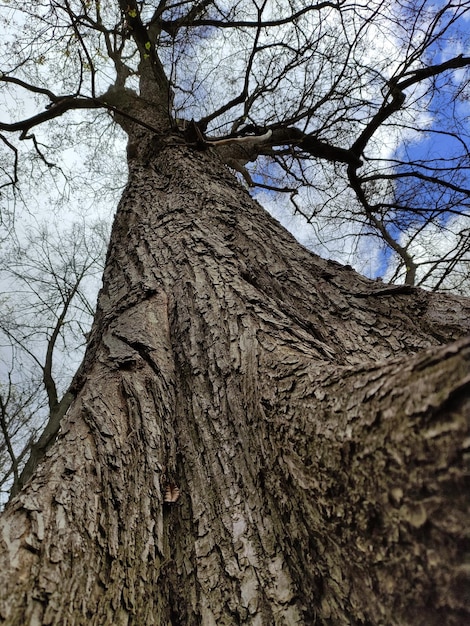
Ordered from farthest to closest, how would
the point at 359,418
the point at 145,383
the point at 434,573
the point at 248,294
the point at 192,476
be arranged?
the point at 248,294
the point at 145,383
the point at 192,476
the point at 359,418
the point at 434,573

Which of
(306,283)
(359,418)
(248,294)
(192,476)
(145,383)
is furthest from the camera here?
(306,283)

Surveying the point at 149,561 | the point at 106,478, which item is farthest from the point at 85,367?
the point at 149,561

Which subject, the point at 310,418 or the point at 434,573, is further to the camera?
the point at 310,418

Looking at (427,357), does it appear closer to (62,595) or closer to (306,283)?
(62,595)

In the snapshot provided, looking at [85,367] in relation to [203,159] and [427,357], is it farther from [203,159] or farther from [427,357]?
[203,159]

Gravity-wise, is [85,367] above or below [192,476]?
above

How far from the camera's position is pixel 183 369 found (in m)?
1.27

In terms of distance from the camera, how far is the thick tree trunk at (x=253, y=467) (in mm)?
527

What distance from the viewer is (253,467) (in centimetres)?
94

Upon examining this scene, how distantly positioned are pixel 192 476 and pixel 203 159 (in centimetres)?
244

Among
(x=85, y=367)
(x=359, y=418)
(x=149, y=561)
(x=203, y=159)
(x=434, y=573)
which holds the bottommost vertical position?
(x=434, y=573)

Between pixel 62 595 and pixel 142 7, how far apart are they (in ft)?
19.2

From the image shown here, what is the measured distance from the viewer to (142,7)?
450 centimetres

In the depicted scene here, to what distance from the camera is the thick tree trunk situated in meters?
0.53
